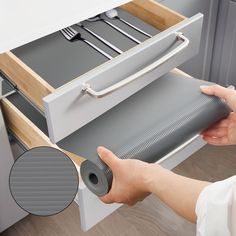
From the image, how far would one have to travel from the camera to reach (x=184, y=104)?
31.8 inches

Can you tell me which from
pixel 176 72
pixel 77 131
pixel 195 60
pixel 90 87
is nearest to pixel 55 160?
pixel 77 131

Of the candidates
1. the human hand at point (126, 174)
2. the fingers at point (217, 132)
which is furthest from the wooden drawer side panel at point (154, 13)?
the human hand at point (126, 174)

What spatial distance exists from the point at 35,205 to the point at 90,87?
0.37 metres

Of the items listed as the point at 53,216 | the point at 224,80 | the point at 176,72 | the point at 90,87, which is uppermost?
the point at 90,87

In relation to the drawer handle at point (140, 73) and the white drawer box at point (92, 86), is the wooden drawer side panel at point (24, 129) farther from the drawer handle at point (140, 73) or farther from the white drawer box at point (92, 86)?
the drawer handle at point (140, 73)

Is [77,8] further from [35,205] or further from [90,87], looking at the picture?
[35,205]

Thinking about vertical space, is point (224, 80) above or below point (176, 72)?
below

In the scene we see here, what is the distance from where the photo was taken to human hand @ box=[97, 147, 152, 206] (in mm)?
708

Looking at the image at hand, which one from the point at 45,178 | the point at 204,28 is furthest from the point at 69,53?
the point at 204,28

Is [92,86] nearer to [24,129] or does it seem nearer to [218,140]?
[24,129]

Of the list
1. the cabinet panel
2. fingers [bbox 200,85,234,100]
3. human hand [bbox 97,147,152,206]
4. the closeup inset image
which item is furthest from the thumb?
the cabinet panel

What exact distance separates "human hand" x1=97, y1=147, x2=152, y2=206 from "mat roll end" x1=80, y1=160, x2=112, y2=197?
1cm

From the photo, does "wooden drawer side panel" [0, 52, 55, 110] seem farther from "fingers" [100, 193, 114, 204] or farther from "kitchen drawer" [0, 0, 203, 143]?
"fingers" [100, 193, 114, 204]

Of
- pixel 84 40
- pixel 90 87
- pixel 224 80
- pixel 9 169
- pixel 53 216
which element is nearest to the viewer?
pixel 90 87
